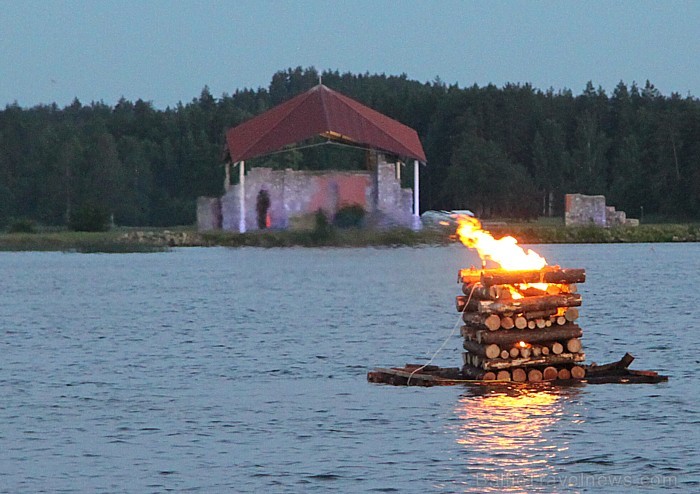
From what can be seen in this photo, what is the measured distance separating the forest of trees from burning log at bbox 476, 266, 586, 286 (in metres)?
102

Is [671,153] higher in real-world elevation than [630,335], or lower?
higher

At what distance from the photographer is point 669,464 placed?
1820 centimetres

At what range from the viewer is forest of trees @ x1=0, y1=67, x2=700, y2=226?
132m

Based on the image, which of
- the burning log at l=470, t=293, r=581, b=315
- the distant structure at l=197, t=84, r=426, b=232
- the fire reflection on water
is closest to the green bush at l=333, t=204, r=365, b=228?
the distant structure at l=197, t=84, r=426, b=232

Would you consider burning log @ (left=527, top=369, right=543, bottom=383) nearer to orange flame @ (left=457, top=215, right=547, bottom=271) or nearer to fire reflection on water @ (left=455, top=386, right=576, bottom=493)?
fire reflection on water @ (left=455, top=386, right=576, bottom=493)

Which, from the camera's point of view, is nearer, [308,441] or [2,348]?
[308,441]

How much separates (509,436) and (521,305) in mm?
3940

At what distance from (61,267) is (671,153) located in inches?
2313

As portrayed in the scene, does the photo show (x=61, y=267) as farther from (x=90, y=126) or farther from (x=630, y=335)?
(x=90, y=126)

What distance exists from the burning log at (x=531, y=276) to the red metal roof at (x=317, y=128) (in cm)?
7042

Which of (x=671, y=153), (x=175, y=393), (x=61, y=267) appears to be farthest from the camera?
(x=671, y=153)

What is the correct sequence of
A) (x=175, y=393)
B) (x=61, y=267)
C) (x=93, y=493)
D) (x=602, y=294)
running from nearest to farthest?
(x=93, y=493) → (x=175, y=393) → (x=602, y=294) → (x=61, y=267)

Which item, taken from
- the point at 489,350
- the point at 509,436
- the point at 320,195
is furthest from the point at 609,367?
the point at 320,195

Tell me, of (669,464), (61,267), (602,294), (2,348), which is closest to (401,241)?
(61,267)
